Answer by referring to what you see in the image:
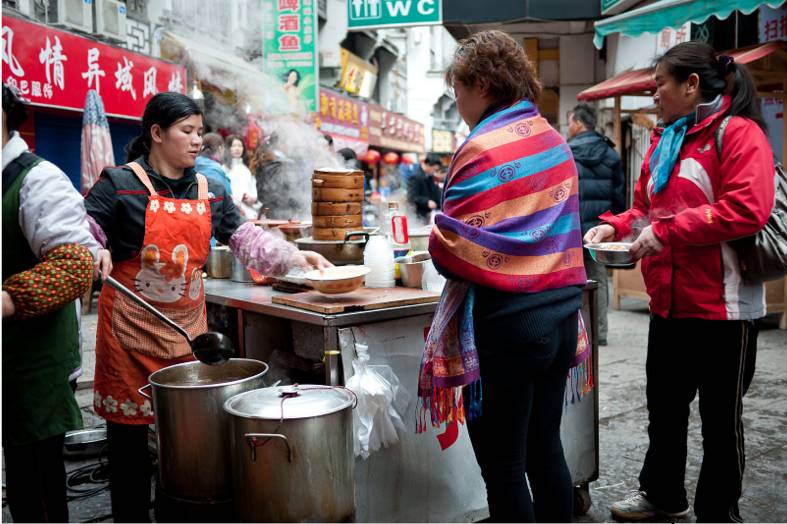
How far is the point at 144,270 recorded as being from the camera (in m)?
2.74

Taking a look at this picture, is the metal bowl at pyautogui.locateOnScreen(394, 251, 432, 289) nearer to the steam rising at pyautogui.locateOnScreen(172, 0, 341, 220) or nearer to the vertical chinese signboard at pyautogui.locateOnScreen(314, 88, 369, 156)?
the steam rising at pyautogui.locateOnScreen(172, 0, 341, 220)

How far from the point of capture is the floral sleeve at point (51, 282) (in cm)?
186

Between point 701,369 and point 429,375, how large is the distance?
3.95ft

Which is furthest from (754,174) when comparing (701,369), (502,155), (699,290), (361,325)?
(361,325)

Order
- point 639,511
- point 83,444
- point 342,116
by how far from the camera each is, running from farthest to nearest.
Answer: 1. point 342,116
2. point 83,444
3. point 639,511

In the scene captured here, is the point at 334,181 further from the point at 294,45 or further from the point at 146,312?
the point at 294,45

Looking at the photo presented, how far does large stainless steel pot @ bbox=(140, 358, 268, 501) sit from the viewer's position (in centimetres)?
241

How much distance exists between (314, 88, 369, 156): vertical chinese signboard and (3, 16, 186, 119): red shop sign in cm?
661

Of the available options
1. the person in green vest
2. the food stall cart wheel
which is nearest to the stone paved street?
the food stall cart wheel

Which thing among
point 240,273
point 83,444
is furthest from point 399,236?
point 83,444

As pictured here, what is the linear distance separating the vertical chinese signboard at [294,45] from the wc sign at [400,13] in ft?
9.35

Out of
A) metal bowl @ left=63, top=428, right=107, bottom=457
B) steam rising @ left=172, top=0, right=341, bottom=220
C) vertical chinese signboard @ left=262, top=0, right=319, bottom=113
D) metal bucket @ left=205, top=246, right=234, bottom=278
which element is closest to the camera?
metal bucket @ left=205, top=246, right=234, bottom=278

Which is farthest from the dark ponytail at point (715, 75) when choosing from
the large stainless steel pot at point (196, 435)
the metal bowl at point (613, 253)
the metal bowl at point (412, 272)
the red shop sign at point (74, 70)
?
the red shop sign at point (74, 70)

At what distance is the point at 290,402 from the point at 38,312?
2.61ft
